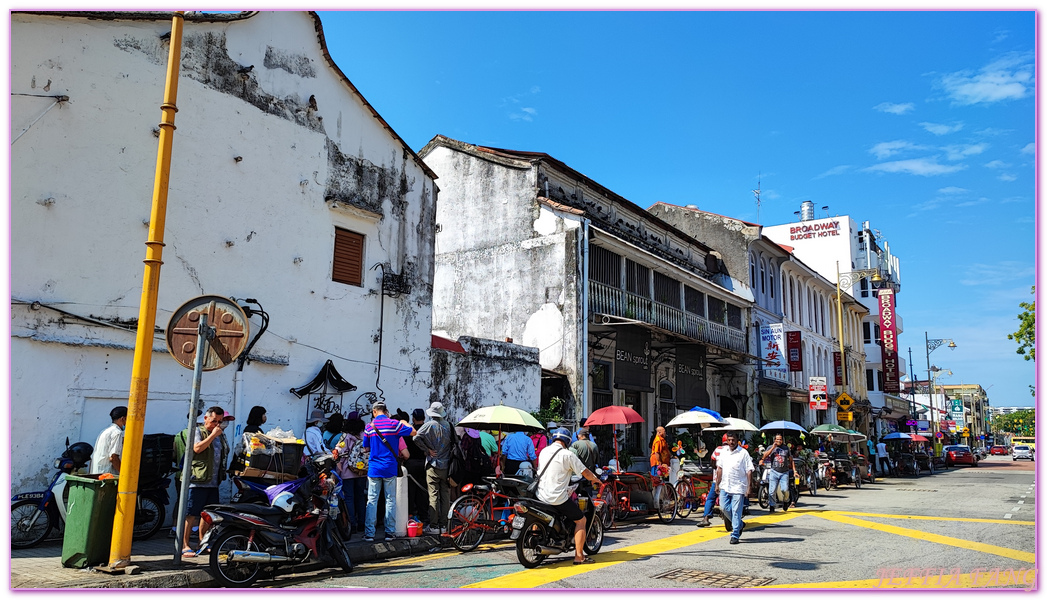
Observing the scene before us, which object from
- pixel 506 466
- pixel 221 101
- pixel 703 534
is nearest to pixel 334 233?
pixel 221 101

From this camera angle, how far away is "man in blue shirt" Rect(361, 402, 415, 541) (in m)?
9.62

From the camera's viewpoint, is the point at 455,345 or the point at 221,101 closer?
the point at 221,101

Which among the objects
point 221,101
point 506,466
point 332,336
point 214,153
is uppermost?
point 221,101

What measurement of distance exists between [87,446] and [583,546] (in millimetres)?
6089

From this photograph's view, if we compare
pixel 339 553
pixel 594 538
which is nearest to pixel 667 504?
pixel 594 538

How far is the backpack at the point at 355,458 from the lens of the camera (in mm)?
9930

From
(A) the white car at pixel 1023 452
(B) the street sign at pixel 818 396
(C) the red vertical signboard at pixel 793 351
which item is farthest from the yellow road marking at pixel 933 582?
(A) the white car at pixel 1023 452

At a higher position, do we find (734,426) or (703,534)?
(734,426)

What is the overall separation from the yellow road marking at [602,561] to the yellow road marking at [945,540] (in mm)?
1832

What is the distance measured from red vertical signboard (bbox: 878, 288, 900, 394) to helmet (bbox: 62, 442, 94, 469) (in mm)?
43837

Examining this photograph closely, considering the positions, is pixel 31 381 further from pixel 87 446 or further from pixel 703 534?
pixel 703 534

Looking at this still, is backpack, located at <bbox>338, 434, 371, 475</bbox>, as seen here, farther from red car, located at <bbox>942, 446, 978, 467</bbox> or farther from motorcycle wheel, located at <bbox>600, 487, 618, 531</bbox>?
red car, located at <bbox>942, 446, 978, 467</bbox>

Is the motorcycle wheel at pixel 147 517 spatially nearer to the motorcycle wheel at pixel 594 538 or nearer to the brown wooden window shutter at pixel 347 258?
the brown wooden window shutter at pixel 347 258

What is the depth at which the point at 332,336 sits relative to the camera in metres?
13.2
